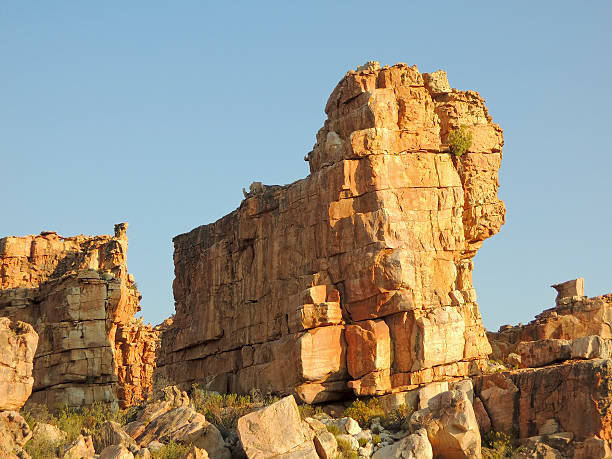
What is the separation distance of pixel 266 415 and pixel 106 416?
7722 mm

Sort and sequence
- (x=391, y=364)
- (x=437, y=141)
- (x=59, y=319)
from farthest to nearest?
(x=59, y=319) → (x=437, y=141) → (x=391, y=364)

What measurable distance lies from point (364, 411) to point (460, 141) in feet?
35.8

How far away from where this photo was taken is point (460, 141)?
130ft

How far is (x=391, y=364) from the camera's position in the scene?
36.3 meters

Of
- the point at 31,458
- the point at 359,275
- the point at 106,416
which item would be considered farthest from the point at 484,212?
the point at 31,458

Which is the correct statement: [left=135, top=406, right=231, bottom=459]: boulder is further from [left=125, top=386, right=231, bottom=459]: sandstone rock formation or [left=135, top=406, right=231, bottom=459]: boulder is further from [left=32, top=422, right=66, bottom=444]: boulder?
[left=32, top=422, right=66, bottom=444]: boulder

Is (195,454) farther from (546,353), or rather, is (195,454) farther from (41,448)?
(546,353)

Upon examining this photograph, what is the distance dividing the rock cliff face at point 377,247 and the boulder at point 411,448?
371cm

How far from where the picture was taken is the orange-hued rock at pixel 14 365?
104 ft

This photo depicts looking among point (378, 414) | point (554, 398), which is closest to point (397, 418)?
point (378, 414)

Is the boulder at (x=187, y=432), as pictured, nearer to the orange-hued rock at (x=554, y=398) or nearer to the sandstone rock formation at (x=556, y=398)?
the sandstone rock formation at (x=556, y=398)

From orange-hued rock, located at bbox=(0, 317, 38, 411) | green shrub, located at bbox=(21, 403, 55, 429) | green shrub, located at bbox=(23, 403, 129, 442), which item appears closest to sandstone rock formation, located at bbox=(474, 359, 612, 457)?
green shrub, located at bbox=(23, 403, 129, 442)

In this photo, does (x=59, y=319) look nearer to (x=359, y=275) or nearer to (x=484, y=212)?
(x=359, y=275)

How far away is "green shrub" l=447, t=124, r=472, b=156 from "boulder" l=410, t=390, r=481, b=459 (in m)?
10.5
